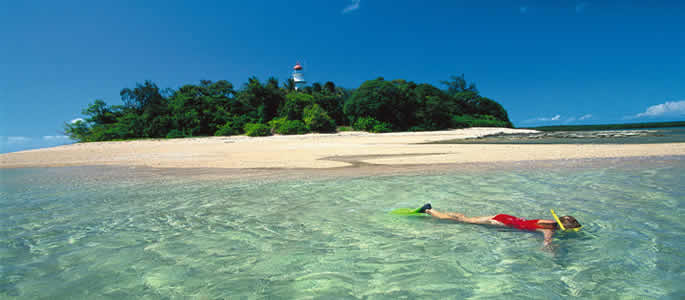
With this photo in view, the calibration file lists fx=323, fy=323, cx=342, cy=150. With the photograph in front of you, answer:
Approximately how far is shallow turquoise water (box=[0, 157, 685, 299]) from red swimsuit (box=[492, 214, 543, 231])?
5.5 inches

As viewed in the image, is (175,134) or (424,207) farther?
(175,134)

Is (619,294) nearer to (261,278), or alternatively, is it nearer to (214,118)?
(261,278)

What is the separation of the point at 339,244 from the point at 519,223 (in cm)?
236

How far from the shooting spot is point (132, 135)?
36438mm

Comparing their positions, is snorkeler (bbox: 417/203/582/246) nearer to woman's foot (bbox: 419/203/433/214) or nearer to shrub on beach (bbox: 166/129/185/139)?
woman's foot (bbox: 419/203/433/214)

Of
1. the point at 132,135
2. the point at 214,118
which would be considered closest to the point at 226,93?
the point at 214,118

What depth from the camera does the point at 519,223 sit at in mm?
4211

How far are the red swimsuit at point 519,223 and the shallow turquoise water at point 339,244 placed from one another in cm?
14

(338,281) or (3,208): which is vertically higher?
(3,208)

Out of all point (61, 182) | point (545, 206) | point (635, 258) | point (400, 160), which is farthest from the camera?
point (400, 160)

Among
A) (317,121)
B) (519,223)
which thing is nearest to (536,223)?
(519,223)

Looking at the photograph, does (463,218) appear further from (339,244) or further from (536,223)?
(339,244)

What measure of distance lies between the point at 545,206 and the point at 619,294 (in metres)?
3.08

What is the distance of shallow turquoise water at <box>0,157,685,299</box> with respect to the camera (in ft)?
9.46
